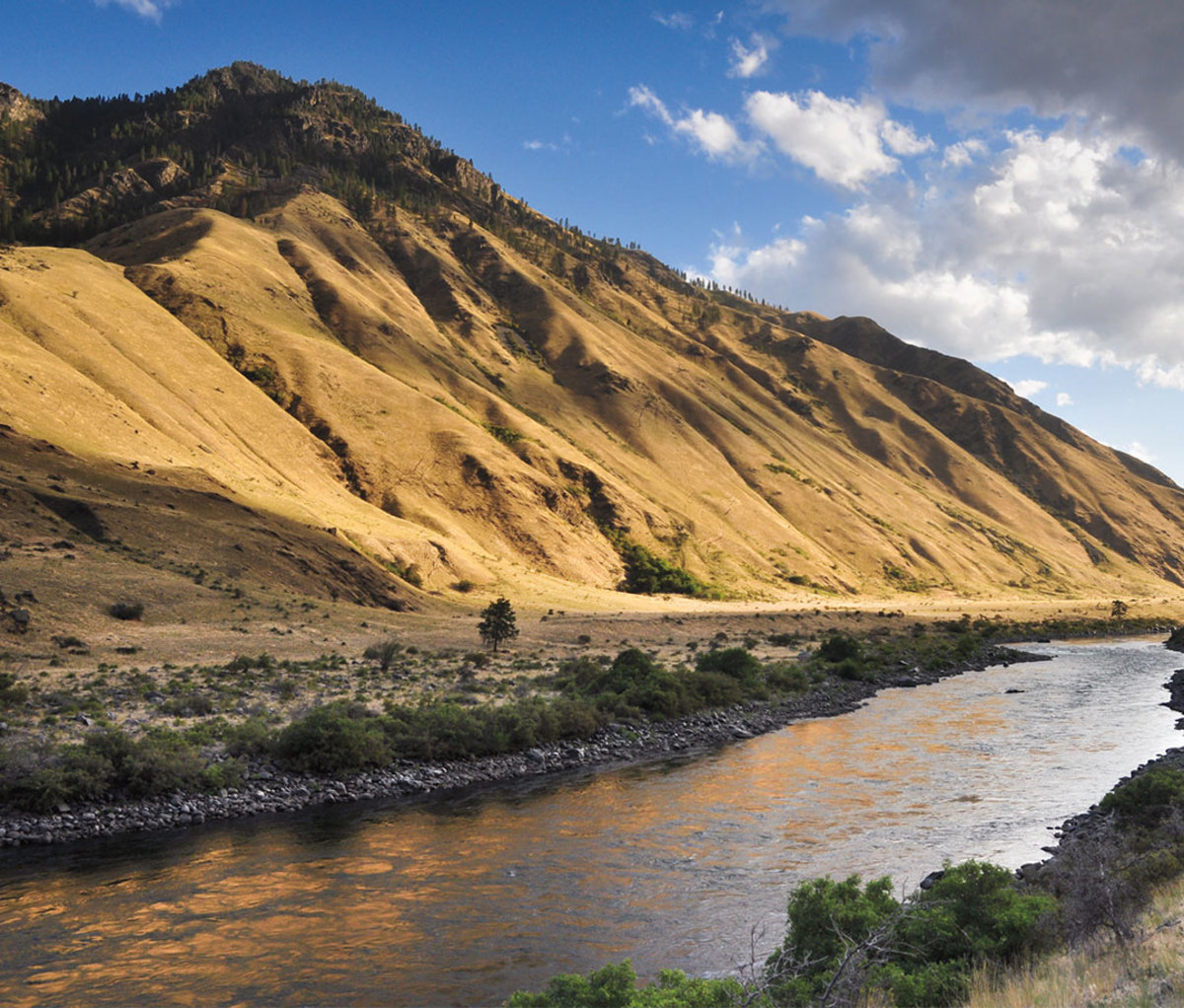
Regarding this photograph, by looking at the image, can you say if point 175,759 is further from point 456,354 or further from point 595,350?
point 595,350

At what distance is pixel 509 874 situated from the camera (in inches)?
716

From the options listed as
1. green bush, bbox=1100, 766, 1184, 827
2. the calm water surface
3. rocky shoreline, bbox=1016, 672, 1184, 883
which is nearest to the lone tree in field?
the calm water surface

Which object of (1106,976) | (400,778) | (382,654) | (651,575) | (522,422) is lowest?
(400,778)

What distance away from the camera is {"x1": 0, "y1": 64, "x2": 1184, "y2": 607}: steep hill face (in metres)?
62.6

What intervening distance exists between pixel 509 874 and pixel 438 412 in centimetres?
7956

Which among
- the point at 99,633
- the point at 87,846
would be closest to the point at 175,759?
the point at 87,846

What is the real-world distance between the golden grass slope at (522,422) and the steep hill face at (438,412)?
465 mm

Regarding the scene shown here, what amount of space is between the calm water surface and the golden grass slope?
40469mm

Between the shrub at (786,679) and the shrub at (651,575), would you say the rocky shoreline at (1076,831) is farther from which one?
the shrub at (651,575)

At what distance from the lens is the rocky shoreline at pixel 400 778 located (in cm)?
2008

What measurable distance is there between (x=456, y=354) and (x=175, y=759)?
3987 inches

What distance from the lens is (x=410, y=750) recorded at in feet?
87.3

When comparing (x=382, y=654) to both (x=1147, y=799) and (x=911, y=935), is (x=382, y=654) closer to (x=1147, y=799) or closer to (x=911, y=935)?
(x=1147, y=799)

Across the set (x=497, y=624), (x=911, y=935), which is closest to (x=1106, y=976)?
(x=911, y=935)
